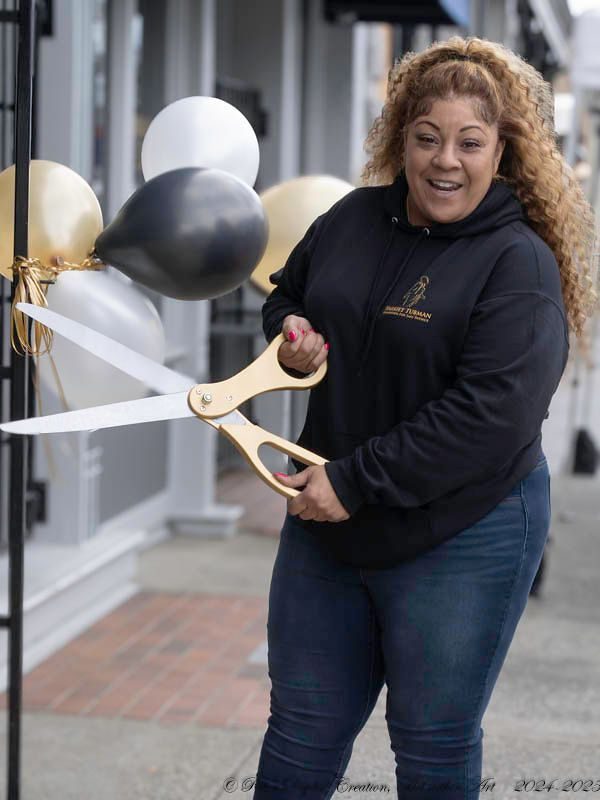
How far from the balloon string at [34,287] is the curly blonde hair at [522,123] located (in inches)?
28.5

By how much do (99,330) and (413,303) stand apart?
28.6 inches

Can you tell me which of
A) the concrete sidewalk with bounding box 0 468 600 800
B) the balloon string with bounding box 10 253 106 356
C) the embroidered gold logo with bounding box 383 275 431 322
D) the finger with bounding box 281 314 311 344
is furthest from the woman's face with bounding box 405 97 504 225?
the concrete sidewalk with bounding box 0 468 600 800

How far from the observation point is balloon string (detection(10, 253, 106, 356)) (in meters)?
2.47

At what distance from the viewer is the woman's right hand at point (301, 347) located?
88.3 inches

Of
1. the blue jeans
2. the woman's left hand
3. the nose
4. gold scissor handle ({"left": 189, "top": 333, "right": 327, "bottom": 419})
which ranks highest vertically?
the nose

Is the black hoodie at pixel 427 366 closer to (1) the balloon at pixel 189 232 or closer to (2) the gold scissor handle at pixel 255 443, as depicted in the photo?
(2) the gold scissor handle at pixel 255 443

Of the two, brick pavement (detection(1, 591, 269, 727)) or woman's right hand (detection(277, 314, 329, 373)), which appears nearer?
woman's right hand (detection(277, 314, 329, 373))

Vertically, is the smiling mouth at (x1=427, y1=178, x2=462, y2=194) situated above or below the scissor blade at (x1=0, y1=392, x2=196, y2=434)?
above

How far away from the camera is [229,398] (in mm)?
2215

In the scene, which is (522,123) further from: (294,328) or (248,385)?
(248,385)

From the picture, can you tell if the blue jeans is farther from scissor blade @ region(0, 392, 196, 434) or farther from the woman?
scissor blade @ region(0, 392, 196, 434)

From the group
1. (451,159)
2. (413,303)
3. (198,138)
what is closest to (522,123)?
(451,159)

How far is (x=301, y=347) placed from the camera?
2236 mm

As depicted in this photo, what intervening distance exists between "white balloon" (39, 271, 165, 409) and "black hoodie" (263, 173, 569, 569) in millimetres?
460
